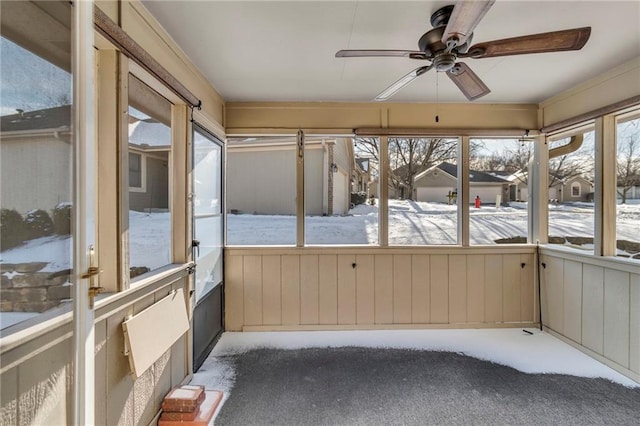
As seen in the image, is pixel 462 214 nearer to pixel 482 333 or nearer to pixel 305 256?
pixel 482 333

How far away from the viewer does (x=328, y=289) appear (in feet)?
10.4

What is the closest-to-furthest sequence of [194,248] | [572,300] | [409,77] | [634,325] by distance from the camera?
[409,77], [634,325], [194,248], [572,300]

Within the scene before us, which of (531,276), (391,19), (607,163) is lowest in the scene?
(531,276)

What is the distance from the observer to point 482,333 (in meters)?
3.05

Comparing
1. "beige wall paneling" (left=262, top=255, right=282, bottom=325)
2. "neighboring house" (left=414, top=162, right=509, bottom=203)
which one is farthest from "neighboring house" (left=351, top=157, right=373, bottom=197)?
"beige wall paneling" (left=262, top=255, right=282, bottom=325)

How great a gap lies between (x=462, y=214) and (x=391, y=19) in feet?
7.14

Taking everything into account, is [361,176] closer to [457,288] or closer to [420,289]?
[420,289]

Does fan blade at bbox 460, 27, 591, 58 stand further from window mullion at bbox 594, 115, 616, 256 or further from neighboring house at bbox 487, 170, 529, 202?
neighboring house at bbox 487, 170, 529, 202

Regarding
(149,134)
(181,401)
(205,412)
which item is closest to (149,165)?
(149,134)

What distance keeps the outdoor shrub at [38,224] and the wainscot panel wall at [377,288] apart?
211cm

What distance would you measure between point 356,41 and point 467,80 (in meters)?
0.75

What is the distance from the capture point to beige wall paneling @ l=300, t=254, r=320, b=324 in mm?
3143

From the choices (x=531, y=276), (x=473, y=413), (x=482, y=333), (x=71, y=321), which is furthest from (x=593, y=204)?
(x=71, y=321)

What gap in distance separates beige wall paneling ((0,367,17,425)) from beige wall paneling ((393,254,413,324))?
2.81 meters
